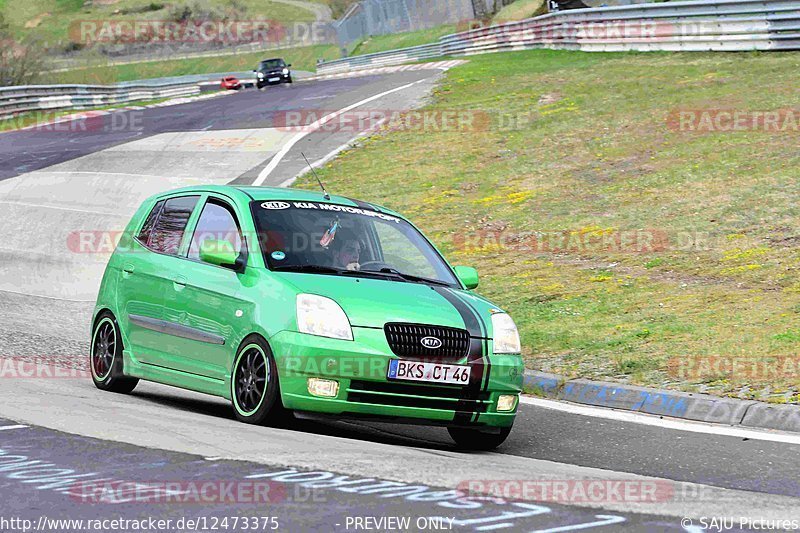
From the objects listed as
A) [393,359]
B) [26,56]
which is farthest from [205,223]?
[26,56]

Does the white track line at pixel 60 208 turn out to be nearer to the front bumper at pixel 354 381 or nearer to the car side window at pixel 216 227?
the car side window at pixel 216 227

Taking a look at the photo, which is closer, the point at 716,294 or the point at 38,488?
the point at 38,488

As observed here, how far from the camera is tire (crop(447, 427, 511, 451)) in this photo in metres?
8.27

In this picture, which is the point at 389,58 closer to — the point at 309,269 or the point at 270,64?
the point at 270,64

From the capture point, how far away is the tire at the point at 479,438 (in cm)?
827

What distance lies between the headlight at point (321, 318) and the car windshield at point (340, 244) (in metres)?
0.53

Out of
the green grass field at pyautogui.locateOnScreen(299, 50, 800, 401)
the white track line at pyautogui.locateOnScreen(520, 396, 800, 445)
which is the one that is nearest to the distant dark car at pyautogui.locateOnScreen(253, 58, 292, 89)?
the green grass field at pyautogui.locateOnScreen(299, 50, 800, 401)

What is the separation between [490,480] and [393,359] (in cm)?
153

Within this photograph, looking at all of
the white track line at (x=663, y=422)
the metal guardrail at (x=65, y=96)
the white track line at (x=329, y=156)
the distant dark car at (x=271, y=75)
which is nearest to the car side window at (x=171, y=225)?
the white track line at (x=663, y=422)

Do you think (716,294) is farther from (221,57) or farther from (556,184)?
(221,57)

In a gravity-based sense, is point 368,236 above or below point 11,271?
above

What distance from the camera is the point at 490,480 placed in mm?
6320

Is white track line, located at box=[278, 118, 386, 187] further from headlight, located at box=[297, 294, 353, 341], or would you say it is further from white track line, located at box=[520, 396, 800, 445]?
headlight, located at box=[297, 294, 353, 341]

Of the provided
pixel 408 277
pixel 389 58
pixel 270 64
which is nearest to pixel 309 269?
pixel 408 277
